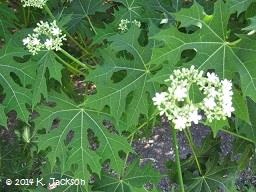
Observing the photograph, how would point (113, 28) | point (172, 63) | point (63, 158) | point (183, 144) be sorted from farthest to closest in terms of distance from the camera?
point (183, 144), point (113, 28), point (63, 158), point (172, 63)

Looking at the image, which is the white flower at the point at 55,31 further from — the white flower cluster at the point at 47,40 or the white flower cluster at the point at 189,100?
the white flower cluster at the point at 189,100

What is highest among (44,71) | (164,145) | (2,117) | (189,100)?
(164,145)

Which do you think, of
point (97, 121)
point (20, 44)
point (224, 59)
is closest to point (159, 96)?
point (224, 59)

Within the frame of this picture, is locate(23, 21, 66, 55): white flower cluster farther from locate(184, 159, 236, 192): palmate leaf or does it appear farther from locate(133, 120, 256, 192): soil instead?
locate(133, 120, 256, 192): soil

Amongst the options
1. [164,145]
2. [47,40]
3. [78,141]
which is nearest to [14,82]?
[47,40]

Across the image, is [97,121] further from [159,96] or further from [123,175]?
[159,96]

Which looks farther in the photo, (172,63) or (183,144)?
(183,144)

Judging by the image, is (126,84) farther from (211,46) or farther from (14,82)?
(14,82)
